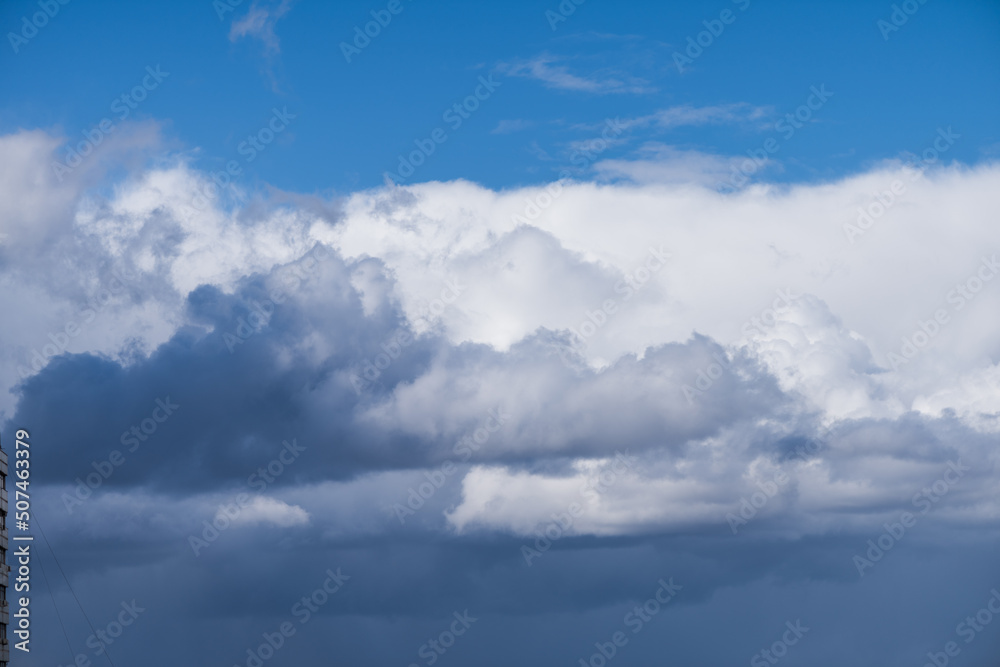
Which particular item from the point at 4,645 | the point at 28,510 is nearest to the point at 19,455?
the point at 28,510

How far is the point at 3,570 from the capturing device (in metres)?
132

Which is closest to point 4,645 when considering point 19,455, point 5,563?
point 5,563

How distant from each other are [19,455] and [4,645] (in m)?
24.7

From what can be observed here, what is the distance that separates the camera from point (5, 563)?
134 m

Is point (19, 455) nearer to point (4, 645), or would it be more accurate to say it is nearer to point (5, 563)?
point (5, 563)

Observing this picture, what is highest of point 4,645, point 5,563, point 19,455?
point 19,455

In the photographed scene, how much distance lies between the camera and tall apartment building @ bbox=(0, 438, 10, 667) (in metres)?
131

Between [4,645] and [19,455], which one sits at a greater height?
[19,455]

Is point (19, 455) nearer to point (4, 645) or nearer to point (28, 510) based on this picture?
point (28, 510)

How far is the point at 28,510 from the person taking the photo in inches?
5221

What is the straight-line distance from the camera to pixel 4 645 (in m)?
131

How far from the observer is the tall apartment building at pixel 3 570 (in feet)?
430

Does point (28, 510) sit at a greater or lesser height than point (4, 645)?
greater

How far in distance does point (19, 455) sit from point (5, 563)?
15.4 meters
